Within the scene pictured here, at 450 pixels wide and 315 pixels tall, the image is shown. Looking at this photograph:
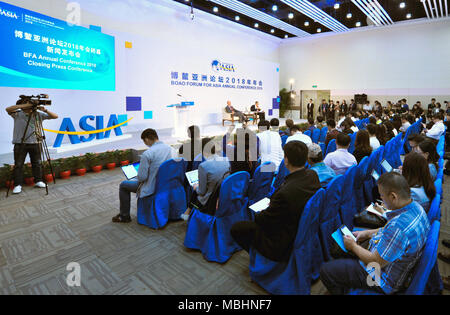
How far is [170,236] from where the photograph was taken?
121 inches

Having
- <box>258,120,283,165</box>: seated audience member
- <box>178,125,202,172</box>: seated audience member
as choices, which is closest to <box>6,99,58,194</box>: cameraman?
<box>178,125,202,172</box>: seated audience member

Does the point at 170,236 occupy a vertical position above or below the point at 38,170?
below

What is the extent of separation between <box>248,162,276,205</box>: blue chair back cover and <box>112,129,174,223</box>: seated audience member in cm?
107

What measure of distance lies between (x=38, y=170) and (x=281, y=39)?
1550cm

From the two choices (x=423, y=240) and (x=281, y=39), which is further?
(x=281, y=39)

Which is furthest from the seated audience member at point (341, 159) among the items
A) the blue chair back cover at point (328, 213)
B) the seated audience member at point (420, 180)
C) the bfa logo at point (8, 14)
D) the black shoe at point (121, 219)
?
the bfa logo at point (8, 14)

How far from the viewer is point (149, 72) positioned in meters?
9.53

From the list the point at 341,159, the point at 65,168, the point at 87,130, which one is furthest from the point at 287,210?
the point at 87,130

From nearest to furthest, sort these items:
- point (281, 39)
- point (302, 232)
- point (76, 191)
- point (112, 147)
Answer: point (302, 232) → point (76, 191) → point (112, 147) → point (281, 39)

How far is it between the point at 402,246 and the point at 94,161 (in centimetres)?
560

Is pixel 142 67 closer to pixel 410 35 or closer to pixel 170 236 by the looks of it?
pixel 170 236

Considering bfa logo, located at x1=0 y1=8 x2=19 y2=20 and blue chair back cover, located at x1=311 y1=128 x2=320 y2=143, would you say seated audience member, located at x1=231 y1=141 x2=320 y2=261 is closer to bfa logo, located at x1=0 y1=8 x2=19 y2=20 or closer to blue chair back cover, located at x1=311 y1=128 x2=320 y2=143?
blue chair back cover, located at x1=311 y1=128 x2=320 y2=143

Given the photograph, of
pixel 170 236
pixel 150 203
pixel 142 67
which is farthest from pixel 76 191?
pixel 142 67

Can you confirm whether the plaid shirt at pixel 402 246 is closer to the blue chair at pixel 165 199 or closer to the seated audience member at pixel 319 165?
the seated audience member at pixel 319 165
